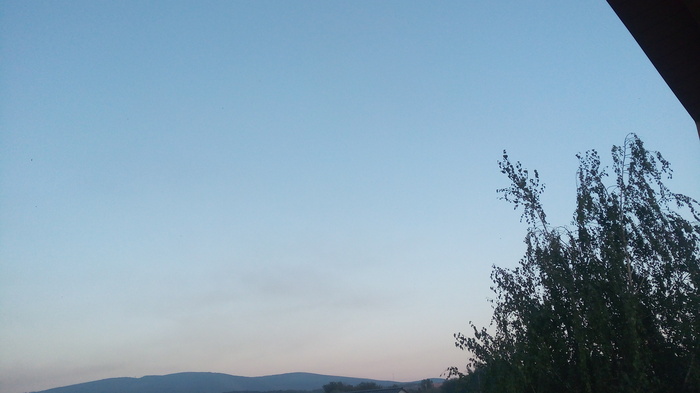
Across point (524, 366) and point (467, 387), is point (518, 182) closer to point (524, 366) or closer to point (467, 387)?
point (524, 366)

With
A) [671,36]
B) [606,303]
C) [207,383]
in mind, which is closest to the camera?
[671,36]

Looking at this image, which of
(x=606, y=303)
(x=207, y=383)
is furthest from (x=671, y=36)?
(x=207, y=383)

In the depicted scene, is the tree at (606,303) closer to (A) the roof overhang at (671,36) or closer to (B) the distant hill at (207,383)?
(A) the roof overhang at (671,36)

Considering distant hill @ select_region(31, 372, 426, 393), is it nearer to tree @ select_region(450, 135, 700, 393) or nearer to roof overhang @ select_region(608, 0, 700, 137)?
tree @ select_region(450, 135, 700, 393)

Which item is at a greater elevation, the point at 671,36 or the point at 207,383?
the point at 207,383

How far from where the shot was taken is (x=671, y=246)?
480 inches

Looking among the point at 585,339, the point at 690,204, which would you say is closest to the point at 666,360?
the point at 585,339

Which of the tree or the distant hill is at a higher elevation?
the distant hill

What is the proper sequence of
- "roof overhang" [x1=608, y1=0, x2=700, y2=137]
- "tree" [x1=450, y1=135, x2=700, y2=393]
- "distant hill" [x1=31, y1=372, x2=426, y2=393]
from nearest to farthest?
"roof overhang" [x1=608, y1=0, x2=700, y2=137] → "tree" [x1=450, y1=135, x2=700, y2=393] → "distant hill" [x1=31, y1=372, x2=426, y2=393]

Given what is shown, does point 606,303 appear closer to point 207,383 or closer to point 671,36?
point 671,36

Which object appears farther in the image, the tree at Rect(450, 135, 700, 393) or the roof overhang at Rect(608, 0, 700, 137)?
the tree at Rect(450, 135, 700, 393)

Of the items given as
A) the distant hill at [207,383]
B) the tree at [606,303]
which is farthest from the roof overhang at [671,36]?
the distant hill at [207,383]

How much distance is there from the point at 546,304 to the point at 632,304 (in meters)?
1.80

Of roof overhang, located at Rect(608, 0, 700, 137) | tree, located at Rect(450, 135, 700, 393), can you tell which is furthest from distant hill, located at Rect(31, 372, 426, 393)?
roof overhang, located at Rect(608, 0, 700, 137)
